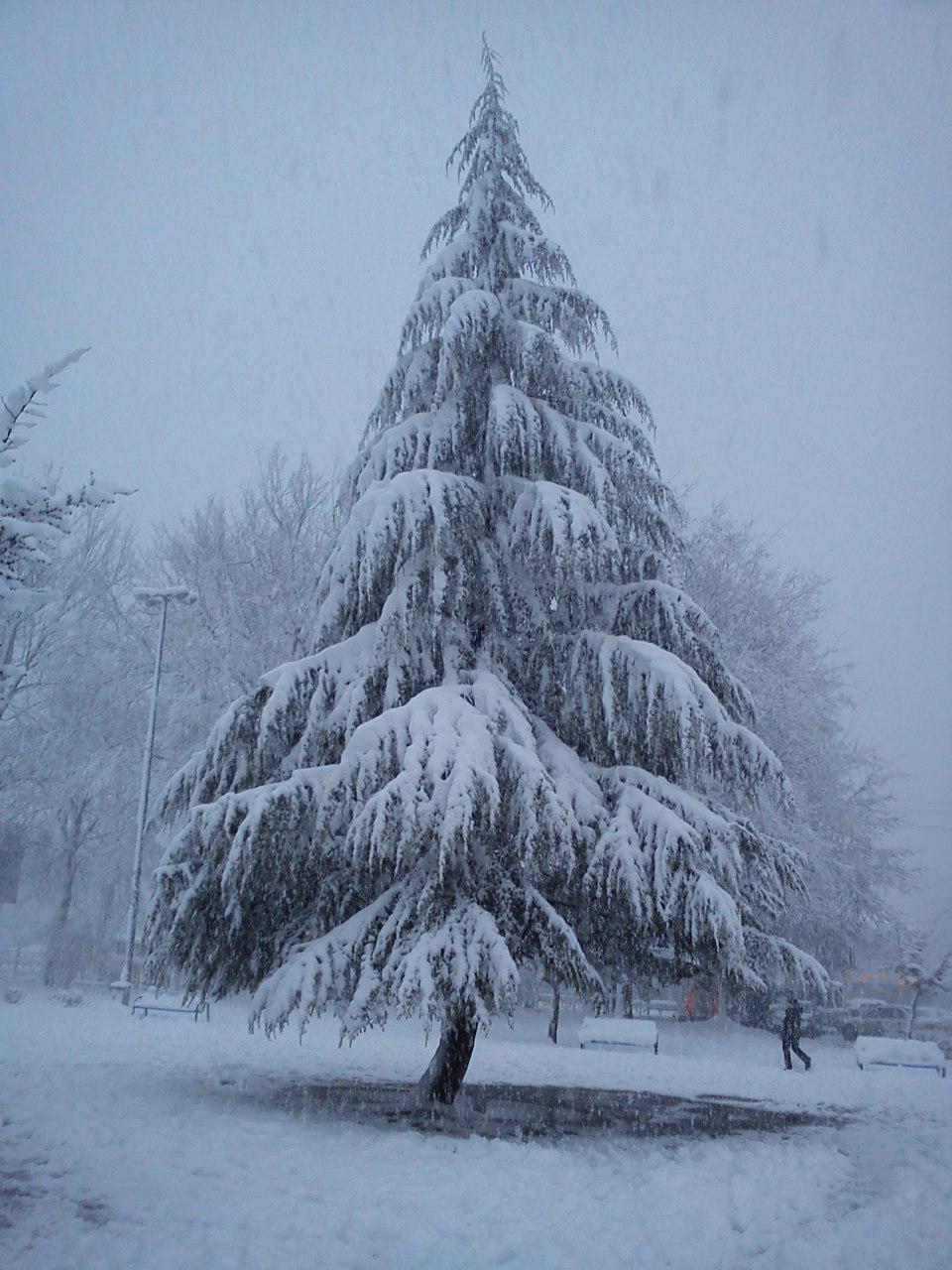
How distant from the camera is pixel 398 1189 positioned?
6.37m

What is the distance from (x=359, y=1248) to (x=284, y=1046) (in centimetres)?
1055

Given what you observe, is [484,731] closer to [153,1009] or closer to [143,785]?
[153,1009]

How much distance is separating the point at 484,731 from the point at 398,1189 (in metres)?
3.34

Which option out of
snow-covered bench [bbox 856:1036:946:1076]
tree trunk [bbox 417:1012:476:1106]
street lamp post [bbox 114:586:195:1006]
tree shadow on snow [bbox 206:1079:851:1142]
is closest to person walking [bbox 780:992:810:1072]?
snow-covered bench [bbox 856:1036:946:1076]

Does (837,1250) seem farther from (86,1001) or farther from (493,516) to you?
(86,1001)

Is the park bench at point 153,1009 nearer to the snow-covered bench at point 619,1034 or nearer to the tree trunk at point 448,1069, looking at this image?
the snow-covered bench at point 619,1034

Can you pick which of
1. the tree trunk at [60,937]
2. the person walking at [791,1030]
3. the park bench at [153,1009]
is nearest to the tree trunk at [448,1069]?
the person walking at [791,1030]

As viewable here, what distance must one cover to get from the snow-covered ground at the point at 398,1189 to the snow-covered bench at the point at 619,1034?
22.1ft

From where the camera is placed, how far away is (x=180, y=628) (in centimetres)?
2575

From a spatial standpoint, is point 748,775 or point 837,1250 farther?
point 748,775

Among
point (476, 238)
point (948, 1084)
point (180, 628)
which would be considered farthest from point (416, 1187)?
point (180, 628)

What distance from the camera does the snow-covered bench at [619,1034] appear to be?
17.9m

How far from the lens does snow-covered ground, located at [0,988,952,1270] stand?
5242mm

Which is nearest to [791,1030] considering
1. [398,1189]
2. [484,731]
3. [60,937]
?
[484,731]
